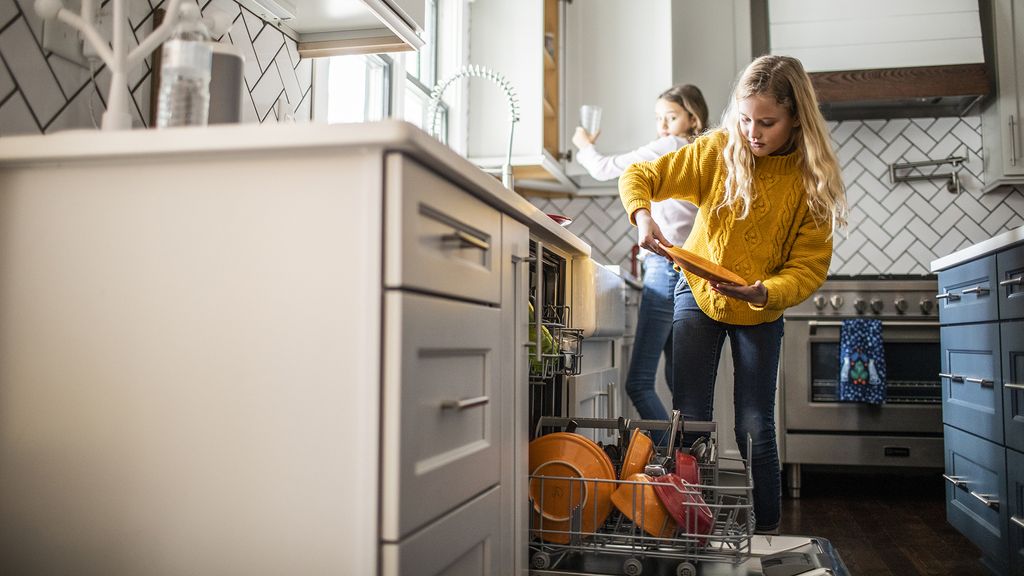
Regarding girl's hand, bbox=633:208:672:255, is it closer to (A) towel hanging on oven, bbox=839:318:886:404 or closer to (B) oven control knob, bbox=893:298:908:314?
(A) towel hanging on oven, bbox=839:318:886:404

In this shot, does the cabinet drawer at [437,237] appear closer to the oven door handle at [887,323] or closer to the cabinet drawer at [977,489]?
the cabinet drawer at [977,489]

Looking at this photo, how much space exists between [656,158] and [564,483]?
55.3 inches

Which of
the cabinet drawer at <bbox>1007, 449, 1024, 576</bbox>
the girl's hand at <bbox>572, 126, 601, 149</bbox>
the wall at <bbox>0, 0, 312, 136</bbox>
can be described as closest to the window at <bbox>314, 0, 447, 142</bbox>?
the wall at <bbox>0, 0, 312, 136</bbox>

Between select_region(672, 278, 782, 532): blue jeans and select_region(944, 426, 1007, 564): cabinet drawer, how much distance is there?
64cm

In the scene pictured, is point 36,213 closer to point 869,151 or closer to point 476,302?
point 476,302

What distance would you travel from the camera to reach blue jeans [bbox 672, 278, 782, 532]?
1.88 m

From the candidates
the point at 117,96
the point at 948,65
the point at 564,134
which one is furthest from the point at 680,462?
the point at 948,65

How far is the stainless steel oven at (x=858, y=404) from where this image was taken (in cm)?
337

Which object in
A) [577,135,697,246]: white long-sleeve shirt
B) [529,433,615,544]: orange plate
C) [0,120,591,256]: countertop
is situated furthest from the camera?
[577,135,697,246]: white long-sleeve shirt

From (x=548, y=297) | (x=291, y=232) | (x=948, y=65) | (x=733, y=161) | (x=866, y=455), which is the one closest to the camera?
(x=291, y=232)

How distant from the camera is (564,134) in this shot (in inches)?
147

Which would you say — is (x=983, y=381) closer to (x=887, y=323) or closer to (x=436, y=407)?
(x=887, y=323)

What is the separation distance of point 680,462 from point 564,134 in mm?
2381

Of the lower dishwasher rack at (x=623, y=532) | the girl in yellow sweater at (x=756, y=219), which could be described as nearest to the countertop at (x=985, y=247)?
the girl in yellow sweater at (x=756, y=219)
